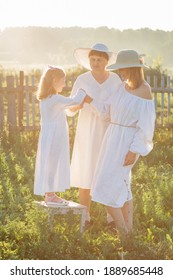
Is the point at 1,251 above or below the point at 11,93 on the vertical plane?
below

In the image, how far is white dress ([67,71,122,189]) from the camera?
18.7 feet

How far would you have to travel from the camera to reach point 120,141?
17.1 ft

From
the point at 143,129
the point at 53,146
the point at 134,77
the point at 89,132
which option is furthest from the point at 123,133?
the point at 53,146

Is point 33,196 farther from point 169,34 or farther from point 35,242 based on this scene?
point 169,34

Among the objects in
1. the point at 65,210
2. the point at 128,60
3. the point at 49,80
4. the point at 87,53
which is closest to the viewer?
the point at 128,60

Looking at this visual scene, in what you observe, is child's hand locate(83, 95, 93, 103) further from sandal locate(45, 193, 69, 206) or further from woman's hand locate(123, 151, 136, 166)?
sandal locate(45, 193, 69, 206)

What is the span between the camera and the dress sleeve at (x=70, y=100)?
531 centimetres

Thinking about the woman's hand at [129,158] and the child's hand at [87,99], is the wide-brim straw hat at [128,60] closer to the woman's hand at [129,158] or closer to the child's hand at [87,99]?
the child's hand at [87,99]

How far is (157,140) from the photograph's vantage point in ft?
37.2

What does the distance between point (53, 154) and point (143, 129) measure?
102 centimetres

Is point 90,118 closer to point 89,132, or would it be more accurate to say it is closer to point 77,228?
point 89,132
